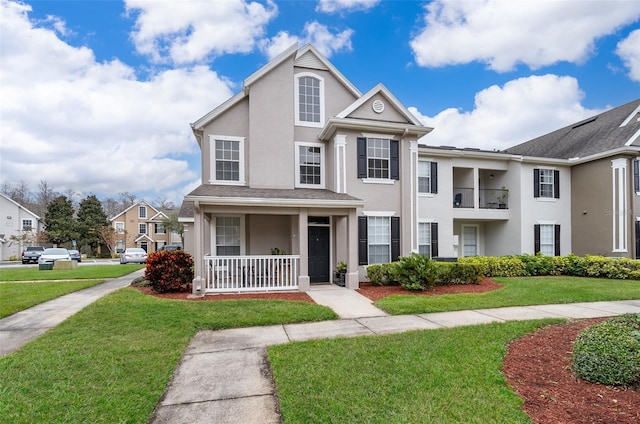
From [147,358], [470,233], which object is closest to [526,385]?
[147,358]

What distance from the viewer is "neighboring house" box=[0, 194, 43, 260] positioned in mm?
38688

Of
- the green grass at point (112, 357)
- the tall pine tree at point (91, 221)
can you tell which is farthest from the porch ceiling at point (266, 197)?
the tall pine tree at point (91, 221)

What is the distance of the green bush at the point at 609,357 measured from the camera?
385 cm

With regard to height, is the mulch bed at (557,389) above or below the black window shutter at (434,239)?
below

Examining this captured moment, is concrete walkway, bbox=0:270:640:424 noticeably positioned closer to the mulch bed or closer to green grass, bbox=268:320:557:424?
green grass, bbox=268:320:557:424

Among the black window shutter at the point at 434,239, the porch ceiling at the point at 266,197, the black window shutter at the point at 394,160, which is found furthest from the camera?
the black window shutter at the point at 434,239

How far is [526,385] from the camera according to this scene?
3971 mm

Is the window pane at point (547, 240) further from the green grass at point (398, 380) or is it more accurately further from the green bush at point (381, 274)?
the green grass at point (398, 380)

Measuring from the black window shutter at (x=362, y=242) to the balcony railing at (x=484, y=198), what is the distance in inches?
247

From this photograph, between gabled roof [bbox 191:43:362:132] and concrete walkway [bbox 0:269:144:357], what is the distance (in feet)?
23.2

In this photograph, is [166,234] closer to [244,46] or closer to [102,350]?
[244,46]

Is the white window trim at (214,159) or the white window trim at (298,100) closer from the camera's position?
the white window trim at (214,159)

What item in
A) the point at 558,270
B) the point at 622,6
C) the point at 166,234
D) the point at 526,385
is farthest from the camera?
the point at 166,234

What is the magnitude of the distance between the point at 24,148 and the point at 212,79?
1310 centimetres
